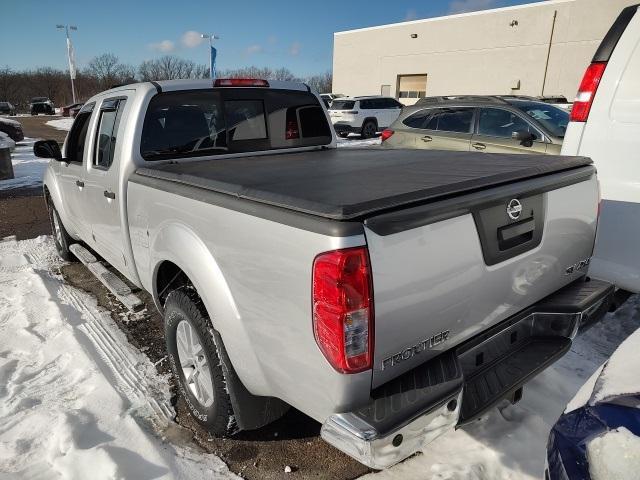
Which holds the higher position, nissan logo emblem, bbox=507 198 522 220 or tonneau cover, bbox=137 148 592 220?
tonneau cover, bbox=137 148 592 220

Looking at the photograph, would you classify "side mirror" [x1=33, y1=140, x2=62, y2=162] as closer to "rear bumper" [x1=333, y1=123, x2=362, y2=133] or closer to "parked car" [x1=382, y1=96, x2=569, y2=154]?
"parked car" [x1=382, y1=96, x2=569, y2=154]

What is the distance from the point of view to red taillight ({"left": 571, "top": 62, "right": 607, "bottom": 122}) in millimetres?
3473

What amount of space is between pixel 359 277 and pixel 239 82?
9.09 feet

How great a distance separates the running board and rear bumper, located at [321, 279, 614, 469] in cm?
230

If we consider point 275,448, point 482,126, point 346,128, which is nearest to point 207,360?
point 275,448

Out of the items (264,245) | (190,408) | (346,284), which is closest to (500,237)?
(346,284)

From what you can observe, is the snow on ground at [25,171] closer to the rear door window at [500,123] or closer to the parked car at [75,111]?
the parked car at [75,111]

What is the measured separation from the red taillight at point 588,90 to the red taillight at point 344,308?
114 inches

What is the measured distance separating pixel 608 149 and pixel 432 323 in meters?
2.46

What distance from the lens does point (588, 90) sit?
353 centimetres

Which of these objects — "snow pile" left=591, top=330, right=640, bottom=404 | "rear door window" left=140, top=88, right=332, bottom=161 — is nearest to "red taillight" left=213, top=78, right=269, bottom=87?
"rear door window" left=140, top=88, right=332, bottom=161

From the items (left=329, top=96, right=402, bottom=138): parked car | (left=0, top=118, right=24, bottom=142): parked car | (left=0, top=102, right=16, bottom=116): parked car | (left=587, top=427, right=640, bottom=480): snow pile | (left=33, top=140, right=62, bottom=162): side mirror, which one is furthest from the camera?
(left=0, top=102, right=16, bottom=116): parked car

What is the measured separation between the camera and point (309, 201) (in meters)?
1.75

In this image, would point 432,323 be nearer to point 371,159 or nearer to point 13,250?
point 371,159
